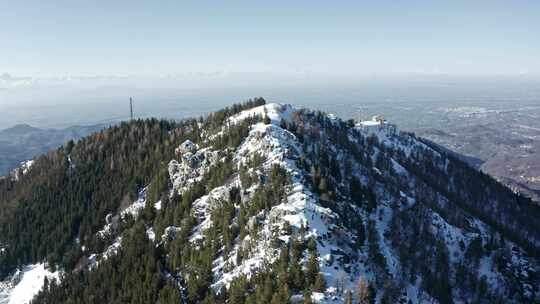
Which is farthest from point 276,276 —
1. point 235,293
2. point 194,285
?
point 194,285

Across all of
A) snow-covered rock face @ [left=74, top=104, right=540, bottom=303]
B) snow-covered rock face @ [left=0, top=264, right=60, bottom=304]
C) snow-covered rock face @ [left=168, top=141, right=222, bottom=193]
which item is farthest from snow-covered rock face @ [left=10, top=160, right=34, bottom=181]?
snow-covered rock face @ [left=168, top=141, right=222, bottom=193]

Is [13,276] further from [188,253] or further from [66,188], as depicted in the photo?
[188,253]

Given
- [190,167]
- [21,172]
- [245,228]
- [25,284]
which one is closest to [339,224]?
[245,228]

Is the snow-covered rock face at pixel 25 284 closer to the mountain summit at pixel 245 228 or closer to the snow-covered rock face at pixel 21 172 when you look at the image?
the mountain summit at pixel 245 228

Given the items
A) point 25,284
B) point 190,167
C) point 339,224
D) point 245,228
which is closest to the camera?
point 339,224

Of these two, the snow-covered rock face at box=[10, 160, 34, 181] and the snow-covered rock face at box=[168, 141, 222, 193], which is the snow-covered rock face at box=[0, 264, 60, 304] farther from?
the snow-covered rock face at box=[10, 160, 34, 181]

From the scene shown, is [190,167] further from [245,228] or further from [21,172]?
[21,172]
